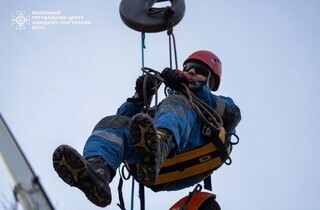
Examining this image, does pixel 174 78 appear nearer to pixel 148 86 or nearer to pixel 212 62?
pixel 148 86

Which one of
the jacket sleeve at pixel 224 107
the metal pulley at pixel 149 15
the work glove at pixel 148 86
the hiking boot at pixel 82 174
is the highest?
the metal pulley at pixel 149 15

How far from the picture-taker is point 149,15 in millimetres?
4398

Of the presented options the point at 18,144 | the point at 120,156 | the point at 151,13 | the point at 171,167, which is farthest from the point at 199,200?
the point at 18,144

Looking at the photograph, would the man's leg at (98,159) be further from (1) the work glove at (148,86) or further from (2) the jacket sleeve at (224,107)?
(2) the jacket sleeve at (224,107)

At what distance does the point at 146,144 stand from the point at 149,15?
6.69 ft

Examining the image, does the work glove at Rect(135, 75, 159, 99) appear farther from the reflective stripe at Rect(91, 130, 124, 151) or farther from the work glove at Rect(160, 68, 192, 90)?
the reflective stripe at Rect(91, 130, 124, 151)

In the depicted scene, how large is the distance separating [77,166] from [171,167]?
137 centimetres

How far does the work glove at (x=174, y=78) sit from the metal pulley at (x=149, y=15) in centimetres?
93

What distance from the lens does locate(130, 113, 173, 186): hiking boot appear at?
2559mm

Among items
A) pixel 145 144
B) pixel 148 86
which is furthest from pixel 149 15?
pixel 145 144

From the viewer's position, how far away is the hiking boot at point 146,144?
2.56 metres

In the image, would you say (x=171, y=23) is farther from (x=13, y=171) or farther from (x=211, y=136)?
(x=13, y=171)

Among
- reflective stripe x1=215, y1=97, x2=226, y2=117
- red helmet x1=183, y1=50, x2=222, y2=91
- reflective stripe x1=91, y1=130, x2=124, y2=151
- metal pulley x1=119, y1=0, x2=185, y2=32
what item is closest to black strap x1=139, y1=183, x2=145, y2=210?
reflective stripe x1=91, y1=130, x2=124, y2=151

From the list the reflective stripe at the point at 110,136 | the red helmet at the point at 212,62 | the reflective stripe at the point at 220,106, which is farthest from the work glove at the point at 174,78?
the red helmet at the point at 212,62
